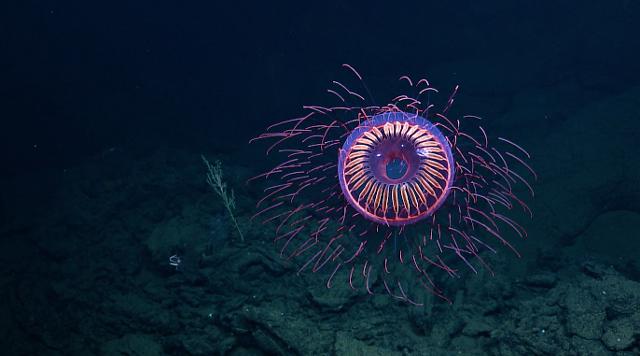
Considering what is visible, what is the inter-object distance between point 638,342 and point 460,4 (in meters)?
14.1

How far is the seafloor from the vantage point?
3971 millimetres

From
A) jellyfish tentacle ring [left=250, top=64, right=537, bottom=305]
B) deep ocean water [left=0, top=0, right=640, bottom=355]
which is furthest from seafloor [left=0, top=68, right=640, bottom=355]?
jellyfish tentacle ring [left=250, top=64, right=537, bottom=305]

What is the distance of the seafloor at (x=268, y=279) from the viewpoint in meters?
3.97

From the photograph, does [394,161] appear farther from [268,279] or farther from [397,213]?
[268,279]

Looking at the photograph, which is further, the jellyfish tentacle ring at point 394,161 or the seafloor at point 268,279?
the jellyfish tentacle ring at point 394,161

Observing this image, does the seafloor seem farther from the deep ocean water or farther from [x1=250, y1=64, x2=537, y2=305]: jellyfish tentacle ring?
[x1=250, y1=64, x2=537, y2=305]: jellyfish tentacle ring

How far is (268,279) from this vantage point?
5176mm

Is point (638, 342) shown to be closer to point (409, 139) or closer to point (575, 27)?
point (409, 139)

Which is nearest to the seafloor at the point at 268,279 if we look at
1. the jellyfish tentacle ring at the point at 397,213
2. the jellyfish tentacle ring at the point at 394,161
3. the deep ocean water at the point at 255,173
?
the deep ocean water at the point at 255,173

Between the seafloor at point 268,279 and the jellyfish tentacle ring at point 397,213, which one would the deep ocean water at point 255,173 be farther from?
the jellyfish tentacle ring at point 397,213

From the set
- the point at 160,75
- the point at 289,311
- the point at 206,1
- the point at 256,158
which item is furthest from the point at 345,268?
the point at 206,1

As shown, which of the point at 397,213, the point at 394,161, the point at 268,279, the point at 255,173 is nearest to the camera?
the point at 397,213

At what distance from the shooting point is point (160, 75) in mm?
14172

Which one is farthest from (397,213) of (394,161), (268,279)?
(268,279)
